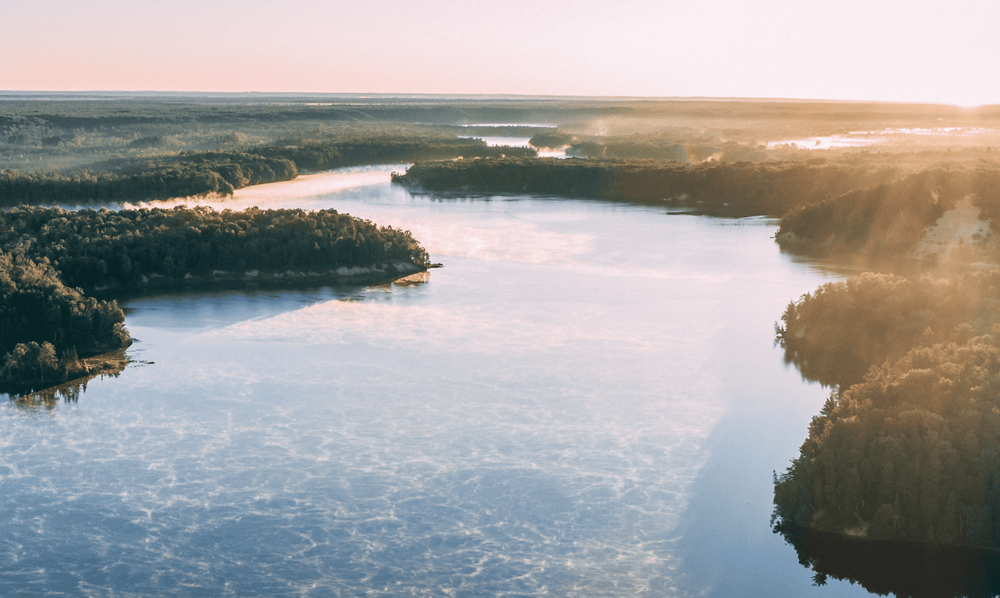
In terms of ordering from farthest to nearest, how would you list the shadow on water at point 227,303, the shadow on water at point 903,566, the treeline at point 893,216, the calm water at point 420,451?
1. the treeline at point 893,216
2. the shadow on water at point 227,303
3. the calm water at point 420,451
4. the shadow on water at point 903,566

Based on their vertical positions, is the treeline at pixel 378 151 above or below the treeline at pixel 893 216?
above

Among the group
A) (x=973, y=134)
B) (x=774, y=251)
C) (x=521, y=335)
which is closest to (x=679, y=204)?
(x=774, y=251)

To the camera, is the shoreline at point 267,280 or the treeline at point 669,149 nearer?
the shoreline at point 267,280

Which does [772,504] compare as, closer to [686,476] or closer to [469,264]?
[686,476]

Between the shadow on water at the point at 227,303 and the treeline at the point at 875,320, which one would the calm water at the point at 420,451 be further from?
the treeline at the point at 875,320

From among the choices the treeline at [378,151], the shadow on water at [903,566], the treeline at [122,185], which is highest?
the treeline at [378,151]

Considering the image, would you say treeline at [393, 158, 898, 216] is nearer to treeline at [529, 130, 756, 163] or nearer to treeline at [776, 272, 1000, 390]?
treeline at [529, 130, 756, 163]

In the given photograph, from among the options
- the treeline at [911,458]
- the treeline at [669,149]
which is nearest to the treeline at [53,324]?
the treeline at [911,458]

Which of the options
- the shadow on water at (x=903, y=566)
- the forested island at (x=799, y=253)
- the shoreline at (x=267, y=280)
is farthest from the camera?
the shoreline at (x=267, y=280)
